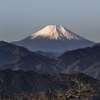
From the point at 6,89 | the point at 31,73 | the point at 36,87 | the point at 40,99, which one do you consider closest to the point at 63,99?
the point at 40,99

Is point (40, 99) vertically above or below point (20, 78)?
above

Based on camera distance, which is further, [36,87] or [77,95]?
[36,87]

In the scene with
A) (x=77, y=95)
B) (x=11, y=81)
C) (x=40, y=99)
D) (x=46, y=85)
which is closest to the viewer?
(x=77, y=95)

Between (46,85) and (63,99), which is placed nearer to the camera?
(63,99)

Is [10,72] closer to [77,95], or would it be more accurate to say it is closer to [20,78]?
[20,78]

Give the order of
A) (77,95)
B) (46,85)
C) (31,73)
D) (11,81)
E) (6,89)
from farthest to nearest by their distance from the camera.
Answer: (31,73), (11,81), (46,85), (6,89), (77,95)

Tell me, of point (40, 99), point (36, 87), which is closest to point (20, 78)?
point (36, 87)

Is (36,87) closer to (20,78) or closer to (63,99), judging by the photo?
(20,78)

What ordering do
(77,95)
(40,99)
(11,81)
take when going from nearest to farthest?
(77,95) < (40,99) < (11,81)

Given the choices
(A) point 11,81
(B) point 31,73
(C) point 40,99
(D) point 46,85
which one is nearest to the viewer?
(C) point 40,99
